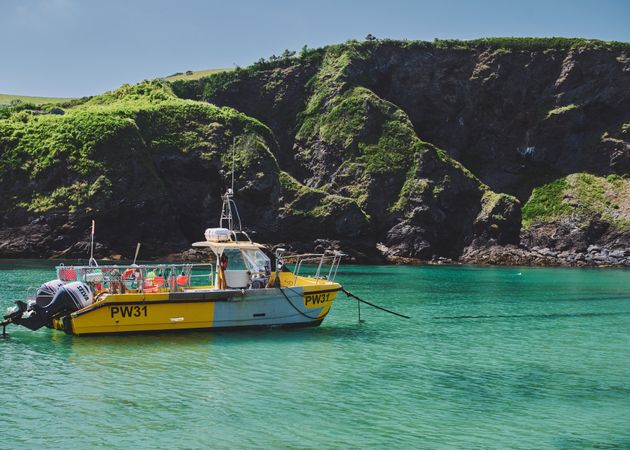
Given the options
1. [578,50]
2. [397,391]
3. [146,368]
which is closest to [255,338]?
[146,368]

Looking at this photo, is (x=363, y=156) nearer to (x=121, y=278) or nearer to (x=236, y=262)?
(x=236, y=262)

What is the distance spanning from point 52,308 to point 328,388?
11.2 m

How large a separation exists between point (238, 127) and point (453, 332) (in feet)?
263

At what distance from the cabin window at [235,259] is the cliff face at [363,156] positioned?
58.9 m

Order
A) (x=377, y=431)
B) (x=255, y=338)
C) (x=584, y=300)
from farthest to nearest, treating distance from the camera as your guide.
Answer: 1. (x=584, y=300)
2. (x=255, y=338)
3. (x=377, y=431)

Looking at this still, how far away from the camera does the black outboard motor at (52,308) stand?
2389cm

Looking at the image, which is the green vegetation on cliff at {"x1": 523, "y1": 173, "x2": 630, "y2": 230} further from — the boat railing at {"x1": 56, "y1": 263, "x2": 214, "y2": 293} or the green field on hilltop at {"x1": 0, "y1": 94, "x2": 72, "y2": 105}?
the green field on hilltop at {"x1": 0, "y1": 94, "x2": 72, "y2": 105}

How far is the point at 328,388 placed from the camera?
18328 mm

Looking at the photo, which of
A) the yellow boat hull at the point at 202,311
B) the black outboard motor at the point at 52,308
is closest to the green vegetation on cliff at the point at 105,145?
the black outboard motor at the point at 52,308

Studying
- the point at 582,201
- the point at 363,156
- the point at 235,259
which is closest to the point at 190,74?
the point at 363,156

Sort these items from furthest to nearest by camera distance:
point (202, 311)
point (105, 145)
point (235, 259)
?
point (105, 145)
point (235, 259)
point (202, 311)

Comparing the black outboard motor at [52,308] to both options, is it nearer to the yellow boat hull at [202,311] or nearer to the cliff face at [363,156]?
the yellow boat hull at [202,311]

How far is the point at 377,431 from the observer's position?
14664mm

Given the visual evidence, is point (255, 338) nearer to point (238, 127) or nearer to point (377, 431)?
point (377, 431)
